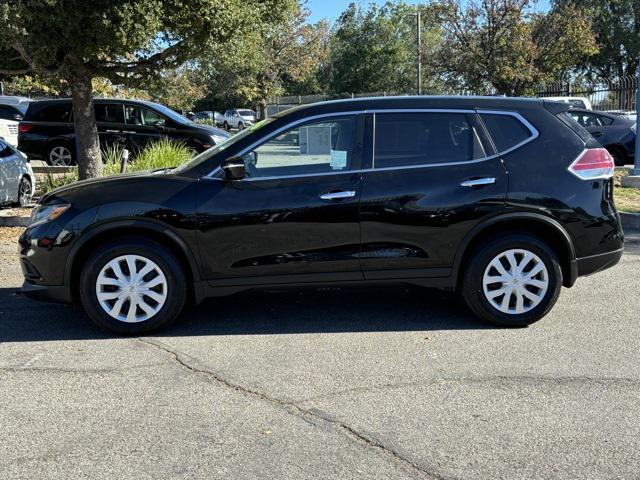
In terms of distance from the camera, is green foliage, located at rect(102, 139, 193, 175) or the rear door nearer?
the rear door

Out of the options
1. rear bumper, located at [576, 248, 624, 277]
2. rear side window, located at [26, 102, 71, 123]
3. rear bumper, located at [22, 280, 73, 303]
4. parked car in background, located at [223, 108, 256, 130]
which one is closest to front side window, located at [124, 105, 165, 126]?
rear side window, located at [26, 102, 71, 123]

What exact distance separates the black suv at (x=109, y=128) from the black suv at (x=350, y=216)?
391 inches

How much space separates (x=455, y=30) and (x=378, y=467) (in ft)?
93.8

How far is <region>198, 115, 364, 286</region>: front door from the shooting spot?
5.14m

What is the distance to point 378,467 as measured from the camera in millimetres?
3281

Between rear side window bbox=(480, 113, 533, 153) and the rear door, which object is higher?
rear side window bbox=(480, 113, 533, 153)

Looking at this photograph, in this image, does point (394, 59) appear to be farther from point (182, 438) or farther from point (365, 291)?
point (182, 438)

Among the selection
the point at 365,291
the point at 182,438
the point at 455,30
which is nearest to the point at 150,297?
the point at 182,438

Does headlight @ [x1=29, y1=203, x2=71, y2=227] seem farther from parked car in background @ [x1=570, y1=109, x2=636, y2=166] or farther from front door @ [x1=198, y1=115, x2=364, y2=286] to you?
parked car in background @ [x1=570, y1=109, x2=636, y2=166]

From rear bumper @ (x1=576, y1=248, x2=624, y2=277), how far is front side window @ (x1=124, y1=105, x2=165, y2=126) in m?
11.8

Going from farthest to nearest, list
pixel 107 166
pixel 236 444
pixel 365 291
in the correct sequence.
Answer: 1. pixel 107 166
2. pixel 365 291
3. pixel 236 444

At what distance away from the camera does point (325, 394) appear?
417 centimetres

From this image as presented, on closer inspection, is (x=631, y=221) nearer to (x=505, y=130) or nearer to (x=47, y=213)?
(x=505, y=130)

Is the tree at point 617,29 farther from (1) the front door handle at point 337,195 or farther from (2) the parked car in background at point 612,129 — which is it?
(1) the front door handle at point 337,195
